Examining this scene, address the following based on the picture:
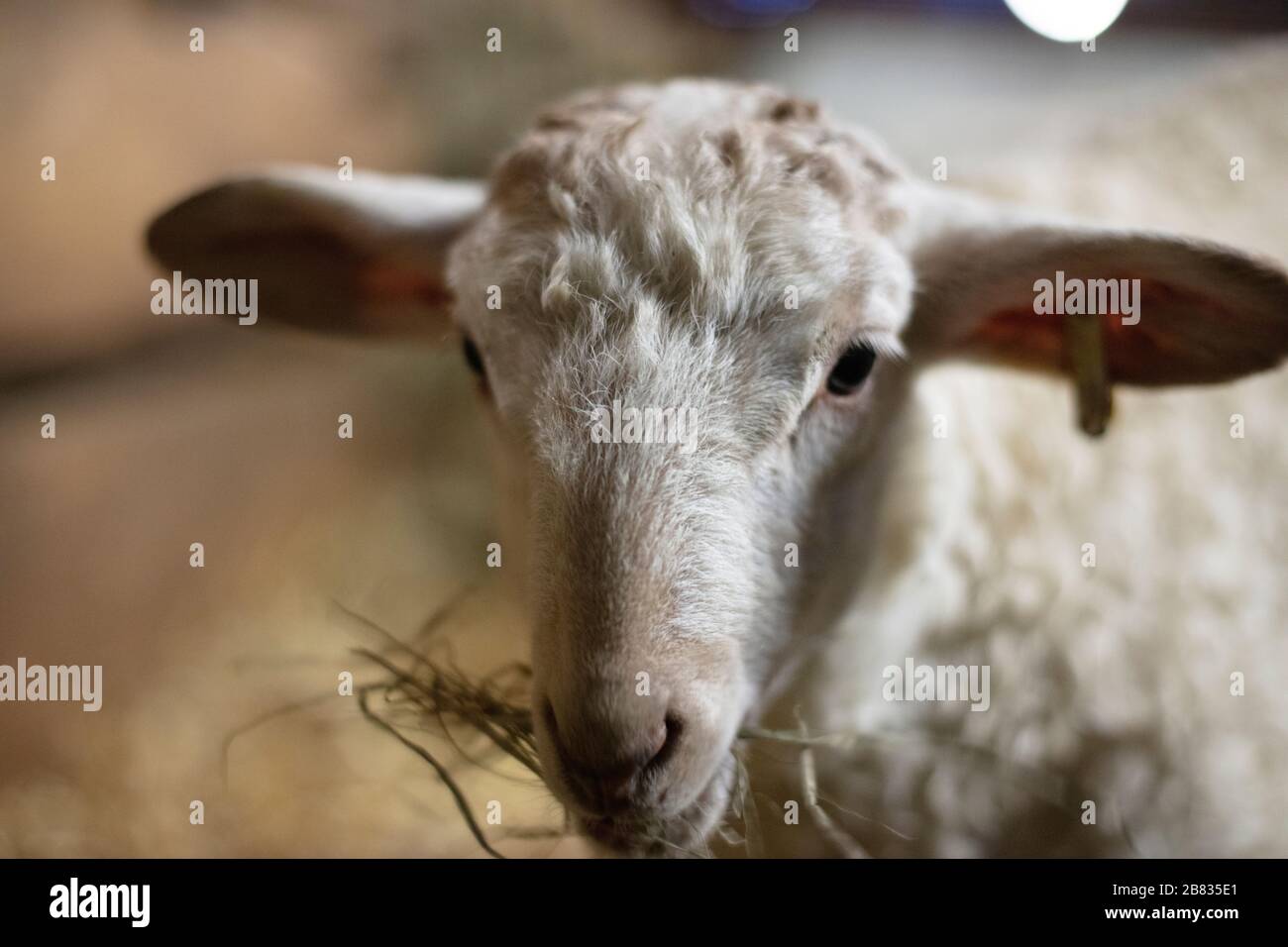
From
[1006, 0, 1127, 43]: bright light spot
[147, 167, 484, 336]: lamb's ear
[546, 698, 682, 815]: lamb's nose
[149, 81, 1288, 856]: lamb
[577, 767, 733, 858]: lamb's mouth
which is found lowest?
[577, 767, 733, 858]: lamb's mouth

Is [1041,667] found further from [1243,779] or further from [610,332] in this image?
[610,332]

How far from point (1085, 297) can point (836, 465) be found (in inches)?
20.6

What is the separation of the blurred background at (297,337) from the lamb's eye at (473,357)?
1.77ft

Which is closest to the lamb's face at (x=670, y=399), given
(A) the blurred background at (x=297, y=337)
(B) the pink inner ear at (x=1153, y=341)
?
(B) the pink inner ear at (x=1153, y=341)

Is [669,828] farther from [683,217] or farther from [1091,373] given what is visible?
[1091,373]

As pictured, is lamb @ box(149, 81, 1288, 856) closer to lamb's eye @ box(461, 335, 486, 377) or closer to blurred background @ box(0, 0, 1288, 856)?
lamb's eye @ box(461, 335, 486, 377)

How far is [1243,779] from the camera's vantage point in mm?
1784

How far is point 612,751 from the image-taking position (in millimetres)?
1147

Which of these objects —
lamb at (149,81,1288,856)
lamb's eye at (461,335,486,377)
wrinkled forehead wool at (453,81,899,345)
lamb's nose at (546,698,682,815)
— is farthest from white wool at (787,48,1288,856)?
lamb's eye at (461,335,486,377)

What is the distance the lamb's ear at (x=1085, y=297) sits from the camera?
4.90ft

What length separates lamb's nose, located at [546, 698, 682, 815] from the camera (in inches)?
45.0

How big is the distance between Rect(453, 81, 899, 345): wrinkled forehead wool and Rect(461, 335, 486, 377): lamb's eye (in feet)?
0.56

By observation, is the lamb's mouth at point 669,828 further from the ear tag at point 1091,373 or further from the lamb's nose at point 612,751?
the ear tag at point 1091,373

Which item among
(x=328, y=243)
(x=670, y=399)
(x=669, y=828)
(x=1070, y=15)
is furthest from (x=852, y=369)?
(x=1070, y=15)
